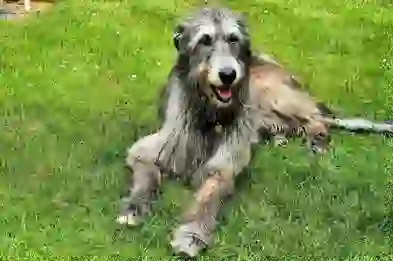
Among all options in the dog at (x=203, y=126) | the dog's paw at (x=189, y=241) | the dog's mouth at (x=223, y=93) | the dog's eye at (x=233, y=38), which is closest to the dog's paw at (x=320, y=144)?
the dog at (x=203, y=126)

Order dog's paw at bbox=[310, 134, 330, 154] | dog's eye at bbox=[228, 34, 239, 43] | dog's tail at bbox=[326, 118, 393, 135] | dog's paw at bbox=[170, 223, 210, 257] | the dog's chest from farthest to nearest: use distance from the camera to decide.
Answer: dog's tail at bbox=[326, 118, 393, 135] < dog's paw at bbox=[310, 134, 330, 154] < the dog's chest < dog's eye at bbox=[228, 34, 239, 43] < dog's paw at bbox=[170, 223, 210, 257]

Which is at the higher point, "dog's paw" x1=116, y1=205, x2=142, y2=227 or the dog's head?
the dog's head

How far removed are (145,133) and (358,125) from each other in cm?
157

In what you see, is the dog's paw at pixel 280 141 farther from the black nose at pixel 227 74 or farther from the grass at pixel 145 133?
the black nose at pixel 227 74

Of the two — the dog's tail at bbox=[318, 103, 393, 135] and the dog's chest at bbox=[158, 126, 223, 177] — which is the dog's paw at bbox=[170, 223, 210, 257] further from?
the dog's tail at bbox=[318, 103, 393, 135]

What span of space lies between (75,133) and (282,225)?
Result: 1.82 metres

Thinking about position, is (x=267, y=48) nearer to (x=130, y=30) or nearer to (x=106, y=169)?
(x=130, y=30)

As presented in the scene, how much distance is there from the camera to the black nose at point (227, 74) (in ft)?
16.1

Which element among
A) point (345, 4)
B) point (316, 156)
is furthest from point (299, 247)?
point (345, 4)

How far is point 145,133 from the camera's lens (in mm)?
6031

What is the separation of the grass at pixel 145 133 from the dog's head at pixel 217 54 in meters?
0.65

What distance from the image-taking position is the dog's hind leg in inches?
191

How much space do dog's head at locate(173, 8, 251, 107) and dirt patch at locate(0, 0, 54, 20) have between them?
3594mm

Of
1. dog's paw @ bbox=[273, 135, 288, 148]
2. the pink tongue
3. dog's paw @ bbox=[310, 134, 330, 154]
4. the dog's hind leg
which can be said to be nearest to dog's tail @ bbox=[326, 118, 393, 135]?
dog's paw @ bbox=[310, 134, 330, 154]
